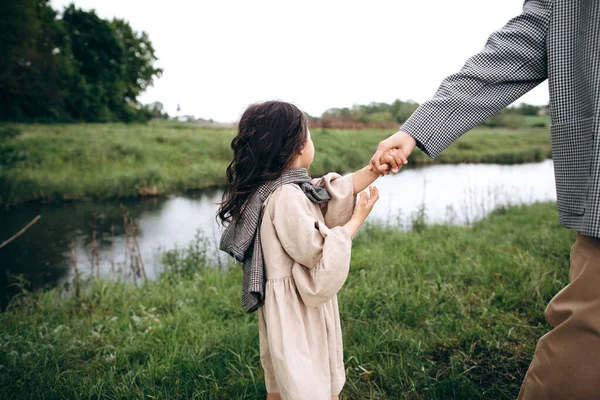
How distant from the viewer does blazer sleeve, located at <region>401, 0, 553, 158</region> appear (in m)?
1.23


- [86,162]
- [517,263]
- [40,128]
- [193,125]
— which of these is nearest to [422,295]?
[517,263]

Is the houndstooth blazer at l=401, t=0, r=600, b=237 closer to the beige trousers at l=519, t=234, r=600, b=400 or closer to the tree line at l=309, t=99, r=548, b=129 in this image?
the beige trousers at l=519, t=234, r=600, b=400

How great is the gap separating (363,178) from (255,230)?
1.51ft

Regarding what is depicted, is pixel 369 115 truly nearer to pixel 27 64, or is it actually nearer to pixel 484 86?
pixel 484 86

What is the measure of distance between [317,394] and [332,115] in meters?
2.46

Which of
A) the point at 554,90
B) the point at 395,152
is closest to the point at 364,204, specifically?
the point at 395,152

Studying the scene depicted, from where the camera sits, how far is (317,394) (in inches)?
53.6

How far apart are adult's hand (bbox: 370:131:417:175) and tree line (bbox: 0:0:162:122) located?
52.2 feet

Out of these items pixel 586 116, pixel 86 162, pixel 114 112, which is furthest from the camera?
pixel 114 112

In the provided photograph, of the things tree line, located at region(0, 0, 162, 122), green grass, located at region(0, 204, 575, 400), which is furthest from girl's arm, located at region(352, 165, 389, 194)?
tree line, located at region(0, 0, 162, 122)

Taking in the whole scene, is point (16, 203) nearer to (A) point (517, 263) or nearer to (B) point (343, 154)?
(B) point (343, 154)

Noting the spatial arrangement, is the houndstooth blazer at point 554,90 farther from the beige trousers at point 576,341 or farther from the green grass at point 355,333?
the green grass at point 355,333

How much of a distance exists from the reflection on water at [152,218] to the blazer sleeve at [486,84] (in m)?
3.45

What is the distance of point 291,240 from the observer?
4.47 ft
